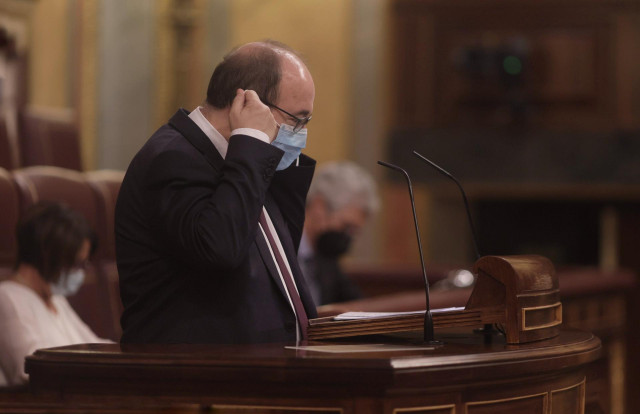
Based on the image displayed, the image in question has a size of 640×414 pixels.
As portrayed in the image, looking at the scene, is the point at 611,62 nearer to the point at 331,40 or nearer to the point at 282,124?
the point at 331,40

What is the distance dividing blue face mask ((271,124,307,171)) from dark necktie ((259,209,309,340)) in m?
0.17

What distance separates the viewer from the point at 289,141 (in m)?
2.38

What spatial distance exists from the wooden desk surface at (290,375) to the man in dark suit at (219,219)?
0.40ft

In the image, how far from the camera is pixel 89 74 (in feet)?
28.8

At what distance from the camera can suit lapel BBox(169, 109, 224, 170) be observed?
230 centimetres

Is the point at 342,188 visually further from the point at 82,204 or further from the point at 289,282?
the point at 289,282

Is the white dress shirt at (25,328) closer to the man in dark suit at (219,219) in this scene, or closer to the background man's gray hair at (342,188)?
the man in dark suit at (219,219)

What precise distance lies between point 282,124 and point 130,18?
699 centimetres

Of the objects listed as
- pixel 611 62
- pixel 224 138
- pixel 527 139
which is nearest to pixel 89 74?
pixel 527 139

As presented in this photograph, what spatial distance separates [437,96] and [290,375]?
7252 millimetres

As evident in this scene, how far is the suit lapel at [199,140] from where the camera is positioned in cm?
230

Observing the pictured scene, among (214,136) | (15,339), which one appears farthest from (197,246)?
(15,339)

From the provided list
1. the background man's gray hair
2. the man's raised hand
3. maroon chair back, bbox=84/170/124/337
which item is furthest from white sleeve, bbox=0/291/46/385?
the background man's gray hair

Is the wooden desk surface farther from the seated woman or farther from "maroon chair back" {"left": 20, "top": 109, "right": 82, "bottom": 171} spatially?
"maroon chair back" {"left": 20, "top": 109, "right": 82, "bottom": 171}
